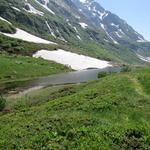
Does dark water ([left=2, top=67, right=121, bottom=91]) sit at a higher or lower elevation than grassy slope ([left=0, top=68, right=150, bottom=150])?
lower

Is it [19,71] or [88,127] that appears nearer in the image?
[88,127]

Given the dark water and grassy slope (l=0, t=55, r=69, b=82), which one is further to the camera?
grassy slope (l=0, t=55, r=69, b=82)

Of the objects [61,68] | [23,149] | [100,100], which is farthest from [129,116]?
[61,68]

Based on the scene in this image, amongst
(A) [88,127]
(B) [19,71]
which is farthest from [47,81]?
(A) [88,127]

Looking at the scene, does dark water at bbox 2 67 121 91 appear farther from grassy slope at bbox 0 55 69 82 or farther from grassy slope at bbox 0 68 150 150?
grassy slope at bbox 0 68 150 150

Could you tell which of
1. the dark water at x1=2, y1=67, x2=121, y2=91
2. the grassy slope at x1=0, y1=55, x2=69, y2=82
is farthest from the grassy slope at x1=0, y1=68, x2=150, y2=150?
the grassy slope at x1=0, y1=55, x2=69, y2=82

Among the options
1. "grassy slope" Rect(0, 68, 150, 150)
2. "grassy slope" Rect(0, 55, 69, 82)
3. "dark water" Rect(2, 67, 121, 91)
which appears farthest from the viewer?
"grassy slope" Rect(0, 55, 69, 82)

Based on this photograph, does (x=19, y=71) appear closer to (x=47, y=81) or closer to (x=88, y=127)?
(x=47, y=81)

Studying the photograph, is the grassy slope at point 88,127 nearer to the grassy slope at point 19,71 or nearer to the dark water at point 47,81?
the dark water at point 47,81

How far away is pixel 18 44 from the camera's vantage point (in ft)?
652

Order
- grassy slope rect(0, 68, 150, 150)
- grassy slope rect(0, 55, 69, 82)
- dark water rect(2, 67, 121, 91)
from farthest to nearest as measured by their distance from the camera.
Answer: grassy slope rect(0, 55, 69, 82) → dark water rect(2, 67, 121, 91) → grassy slope rect(0, 68, 150, 150)

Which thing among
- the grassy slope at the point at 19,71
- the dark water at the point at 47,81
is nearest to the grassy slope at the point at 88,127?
the dark water at the point at 47,81

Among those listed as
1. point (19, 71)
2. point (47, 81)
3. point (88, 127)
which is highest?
point (88, 127)

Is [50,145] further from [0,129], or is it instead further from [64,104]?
[64,104]
